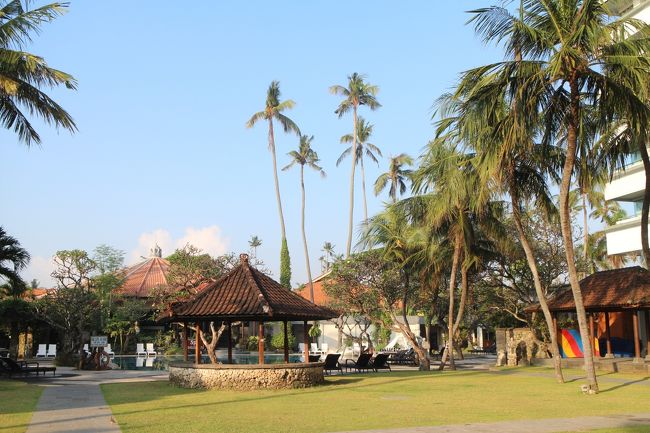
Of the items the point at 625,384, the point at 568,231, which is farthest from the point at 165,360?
the point at 568,231

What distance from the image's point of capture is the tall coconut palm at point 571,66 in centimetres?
1631

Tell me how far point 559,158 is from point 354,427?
1354cm

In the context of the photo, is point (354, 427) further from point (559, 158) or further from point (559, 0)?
point (559, 158)

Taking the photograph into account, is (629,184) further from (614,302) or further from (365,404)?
(365,404)

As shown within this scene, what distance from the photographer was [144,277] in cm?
5222

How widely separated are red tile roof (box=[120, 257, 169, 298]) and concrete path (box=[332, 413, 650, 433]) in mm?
37622

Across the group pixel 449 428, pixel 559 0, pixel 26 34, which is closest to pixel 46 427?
pixel 449 428

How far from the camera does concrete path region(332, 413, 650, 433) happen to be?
11.2 m

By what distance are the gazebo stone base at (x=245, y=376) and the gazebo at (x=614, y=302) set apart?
11.3 metres

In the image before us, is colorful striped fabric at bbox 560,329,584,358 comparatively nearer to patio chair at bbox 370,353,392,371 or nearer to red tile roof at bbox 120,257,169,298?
patio chair at bbox 370,353,392,371

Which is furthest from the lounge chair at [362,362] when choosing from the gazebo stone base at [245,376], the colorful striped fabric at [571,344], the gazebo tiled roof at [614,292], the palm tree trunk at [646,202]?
the palm tree trunk at [646,202]

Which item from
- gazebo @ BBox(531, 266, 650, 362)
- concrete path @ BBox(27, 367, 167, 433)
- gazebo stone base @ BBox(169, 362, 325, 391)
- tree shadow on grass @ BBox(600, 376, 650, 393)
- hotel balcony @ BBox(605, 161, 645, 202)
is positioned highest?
hotel balcony @ BBox(605, 161, 645, 202)

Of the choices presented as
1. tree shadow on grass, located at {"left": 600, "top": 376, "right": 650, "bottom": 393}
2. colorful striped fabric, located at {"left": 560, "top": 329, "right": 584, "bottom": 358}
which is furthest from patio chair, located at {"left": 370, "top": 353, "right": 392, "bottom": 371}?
tree shadow on grass, located at {"left": 600, "top": 376, "right": 650, "bottom": 393}

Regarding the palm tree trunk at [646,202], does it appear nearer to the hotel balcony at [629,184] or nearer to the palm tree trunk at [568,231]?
the palm tree trunk at [568,231]
